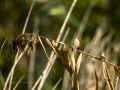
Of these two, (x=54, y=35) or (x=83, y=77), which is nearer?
(x=83, y=77)

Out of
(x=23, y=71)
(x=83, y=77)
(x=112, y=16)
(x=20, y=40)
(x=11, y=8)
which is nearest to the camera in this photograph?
(x=20, y=40)

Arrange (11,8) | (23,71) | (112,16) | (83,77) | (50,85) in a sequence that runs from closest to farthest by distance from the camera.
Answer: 1. (83,77)
2. (112,16)
3. (50,85)
4. (23,71)
5. (11,8)

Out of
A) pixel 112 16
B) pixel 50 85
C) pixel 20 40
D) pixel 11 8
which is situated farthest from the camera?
pixel 11 8

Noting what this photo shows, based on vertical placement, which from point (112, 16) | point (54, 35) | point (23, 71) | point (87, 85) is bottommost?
point (23, 71)

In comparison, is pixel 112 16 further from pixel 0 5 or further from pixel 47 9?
Answer: pixel 0 5

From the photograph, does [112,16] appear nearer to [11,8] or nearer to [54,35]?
[54,35]

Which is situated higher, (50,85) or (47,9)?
(47,9)

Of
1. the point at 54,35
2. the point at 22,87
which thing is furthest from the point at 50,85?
the point at 54,35

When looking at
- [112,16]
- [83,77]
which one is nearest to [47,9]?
[112,16]

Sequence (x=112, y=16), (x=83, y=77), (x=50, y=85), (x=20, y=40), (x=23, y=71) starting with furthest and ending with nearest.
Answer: (x=23, y=71) < (x=50, y=85) < (x=112, y=16) < (x=83, y=77) < (x=20, y=40)
